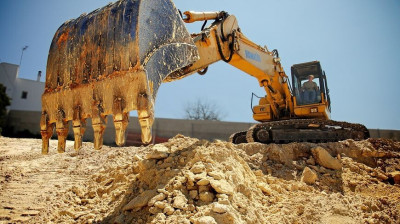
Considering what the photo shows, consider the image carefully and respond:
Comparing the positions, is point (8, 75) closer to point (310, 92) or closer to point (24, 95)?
point (24, 95)

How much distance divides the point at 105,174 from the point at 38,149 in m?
4.72

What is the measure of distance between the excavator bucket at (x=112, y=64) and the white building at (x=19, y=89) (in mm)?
23815

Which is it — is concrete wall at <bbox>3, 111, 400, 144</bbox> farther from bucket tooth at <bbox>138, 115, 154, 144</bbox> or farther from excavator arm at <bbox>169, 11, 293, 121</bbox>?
bucket tooth at <bbox>138, 115, 154, 144</bbox>

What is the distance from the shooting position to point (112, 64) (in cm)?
258

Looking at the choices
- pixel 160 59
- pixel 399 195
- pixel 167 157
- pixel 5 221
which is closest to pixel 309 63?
pixel 399 195

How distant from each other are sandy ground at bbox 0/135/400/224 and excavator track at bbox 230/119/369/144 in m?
1.09

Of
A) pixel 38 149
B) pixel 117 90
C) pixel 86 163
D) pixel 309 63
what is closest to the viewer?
pixel 117 90

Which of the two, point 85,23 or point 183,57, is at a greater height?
point 85,23

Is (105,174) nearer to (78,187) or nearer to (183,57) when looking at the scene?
(78,187)

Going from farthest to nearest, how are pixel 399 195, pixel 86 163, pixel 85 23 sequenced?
pixel 86 163
pixel 399 195
pixel 85 23

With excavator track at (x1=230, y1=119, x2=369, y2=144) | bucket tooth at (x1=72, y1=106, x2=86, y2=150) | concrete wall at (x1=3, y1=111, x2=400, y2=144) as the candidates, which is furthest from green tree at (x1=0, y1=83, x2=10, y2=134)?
bucket tooth at (x1=72, y1=106, x2=86, y2=150)

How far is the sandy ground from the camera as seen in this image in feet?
9.30

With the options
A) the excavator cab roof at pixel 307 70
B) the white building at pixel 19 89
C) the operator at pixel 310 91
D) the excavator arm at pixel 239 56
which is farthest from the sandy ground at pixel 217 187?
the white building at pixel 19 89

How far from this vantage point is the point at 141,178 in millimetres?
3662
